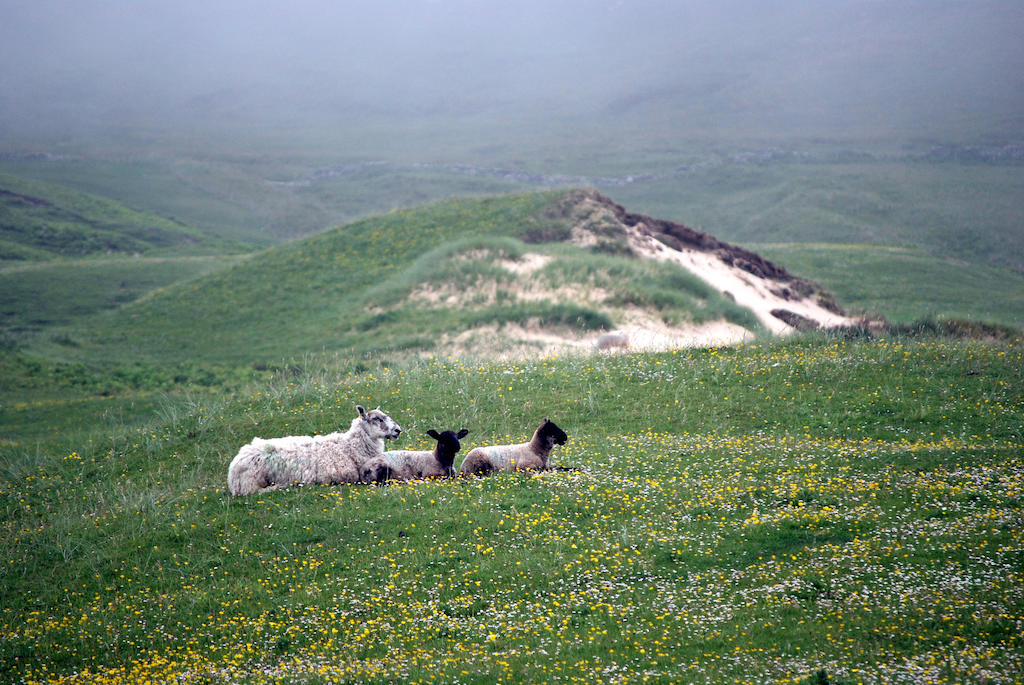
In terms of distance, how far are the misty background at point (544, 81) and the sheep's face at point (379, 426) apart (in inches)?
4324

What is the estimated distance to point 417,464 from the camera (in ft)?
44.5

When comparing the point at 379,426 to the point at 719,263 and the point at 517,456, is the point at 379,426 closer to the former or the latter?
the point at 517,456

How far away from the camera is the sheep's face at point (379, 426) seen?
13.7 m

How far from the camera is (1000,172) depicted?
283ft

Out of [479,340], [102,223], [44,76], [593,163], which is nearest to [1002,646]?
[479,340]

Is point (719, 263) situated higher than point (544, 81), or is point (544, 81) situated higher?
point (544, 81)

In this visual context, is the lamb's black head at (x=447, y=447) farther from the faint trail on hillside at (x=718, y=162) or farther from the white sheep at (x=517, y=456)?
the faint trail on hillside at (x=718, y=162)

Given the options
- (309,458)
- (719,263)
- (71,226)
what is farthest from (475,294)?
(71,226)

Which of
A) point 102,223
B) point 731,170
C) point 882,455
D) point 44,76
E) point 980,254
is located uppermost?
point 44,76

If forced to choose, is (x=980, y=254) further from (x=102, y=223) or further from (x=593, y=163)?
(x=102, y=223)

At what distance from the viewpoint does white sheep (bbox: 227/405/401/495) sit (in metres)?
12.9

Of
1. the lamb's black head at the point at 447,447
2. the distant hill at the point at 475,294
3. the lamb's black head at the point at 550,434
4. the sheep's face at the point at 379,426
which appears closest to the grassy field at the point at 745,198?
the distant hill at the point at 475,294

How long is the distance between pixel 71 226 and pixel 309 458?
210 ft

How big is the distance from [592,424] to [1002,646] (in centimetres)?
909
